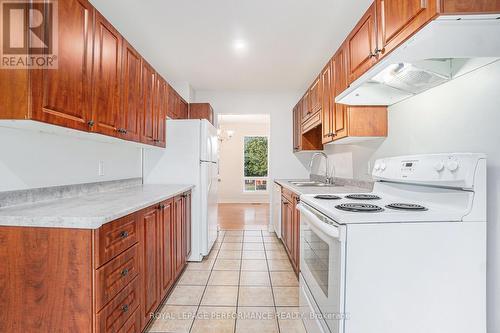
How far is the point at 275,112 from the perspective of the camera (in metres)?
4.56

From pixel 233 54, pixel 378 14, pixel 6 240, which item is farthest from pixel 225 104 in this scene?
pixel 6 240

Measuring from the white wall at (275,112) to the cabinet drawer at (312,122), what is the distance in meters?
0.95

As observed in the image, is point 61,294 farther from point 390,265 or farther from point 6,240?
point 390,265

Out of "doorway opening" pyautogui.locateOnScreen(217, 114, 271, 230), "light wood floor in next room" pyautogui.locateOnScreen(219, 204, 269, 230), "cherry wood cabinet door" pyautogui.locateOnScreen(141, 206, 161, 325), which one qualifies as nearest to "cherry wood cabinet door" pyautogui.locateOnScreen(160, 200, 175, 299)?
"cherry wood cabinet door" pyautogui.locateOnScreen(141, 206, 161, 325)

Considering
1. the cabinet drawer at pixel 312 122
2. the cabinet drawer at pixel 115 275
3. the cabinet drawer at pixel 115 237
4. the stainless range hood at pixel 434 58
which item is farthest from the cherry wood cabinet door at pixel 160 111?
the stainless range hood at pixel 434 58

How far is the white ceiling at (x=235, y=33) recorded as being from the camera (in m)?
2.15

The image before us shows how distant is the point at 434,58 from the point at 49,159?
2340 millimetres

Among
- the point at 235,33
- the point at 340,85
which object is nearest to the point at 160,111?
the point at 235,33

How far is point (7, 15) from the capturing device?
1110 mm

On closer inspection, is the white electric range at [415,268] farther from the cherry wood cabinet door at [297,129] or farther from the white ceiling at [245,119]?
the white ceiling at [245,119]

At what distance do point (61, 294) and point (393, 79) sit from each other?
2.09 meters

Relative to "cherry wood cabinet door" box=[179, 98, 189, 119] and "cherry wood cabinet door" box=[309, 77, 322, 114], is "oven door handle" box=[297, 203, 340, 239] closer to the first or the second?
"cherry wood cabinet door" box=[309, 77, 322, 114]

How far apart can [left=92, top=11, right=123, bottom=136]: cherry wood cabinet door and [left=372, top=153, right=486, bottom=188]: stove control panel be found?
198 cm

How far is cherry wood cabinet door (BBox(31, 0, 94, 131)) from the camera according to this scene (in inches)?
47.7
